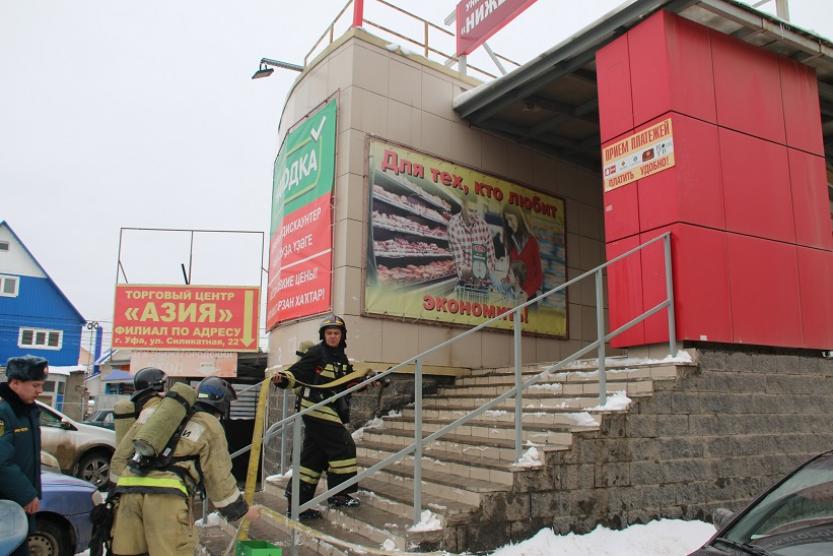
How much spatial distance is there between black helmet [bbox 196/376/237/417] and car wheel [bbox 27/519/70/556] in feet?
9.43

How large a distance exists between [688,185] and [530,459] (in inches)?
133

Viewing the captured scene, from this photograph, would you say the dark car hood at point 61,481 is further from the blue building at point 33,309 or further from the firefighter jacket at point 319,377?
the blue building at point 33,309

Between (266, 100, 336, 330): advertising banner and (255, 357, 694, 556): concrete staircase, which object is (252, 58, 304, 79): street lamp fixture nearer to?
(266, 100, 336, 330): advertising banner

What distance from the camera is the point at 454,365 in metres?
9.41

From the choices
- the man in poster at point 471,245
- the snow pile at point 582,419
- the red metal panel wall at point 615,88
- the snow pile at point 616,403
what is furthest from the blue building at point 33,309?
the snow pile at point 616,403

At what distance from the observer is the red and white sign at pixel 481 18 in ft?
32.6

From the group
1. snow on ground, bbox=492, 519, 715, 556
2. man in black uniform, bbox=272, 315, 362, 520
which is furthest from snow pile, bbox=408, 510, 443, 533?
man in black uniform, bbox=272, 315, 362, 520

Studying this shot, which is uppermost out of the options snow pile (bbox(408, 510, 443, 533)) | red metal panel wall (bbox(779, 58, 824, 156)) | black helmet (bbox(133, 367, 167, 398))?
red metal panel wall (bbox(779, 58, 824, 156))

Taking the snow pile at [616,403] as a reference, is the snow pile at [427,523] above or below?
below

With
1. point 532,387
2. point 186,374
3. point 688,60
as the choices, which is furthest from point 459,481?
point 186,374

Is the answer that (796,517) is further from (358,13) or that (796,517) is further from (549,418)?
(358,13)

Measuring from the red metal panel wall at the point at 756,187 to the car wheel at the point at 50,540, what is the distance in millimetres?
6827

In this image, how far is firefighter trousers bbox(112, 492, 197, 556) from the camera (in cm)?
345

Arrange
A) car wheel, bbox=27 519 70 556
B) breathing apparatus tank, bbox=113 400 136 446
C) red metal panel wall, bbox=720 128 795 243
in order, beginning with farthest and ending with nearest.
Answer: red metal panel wall, bbox=720 128 795 243, car wheel, bbox=27 519 70 556, breathing apparatus tank, bbox=113 400 136 446
